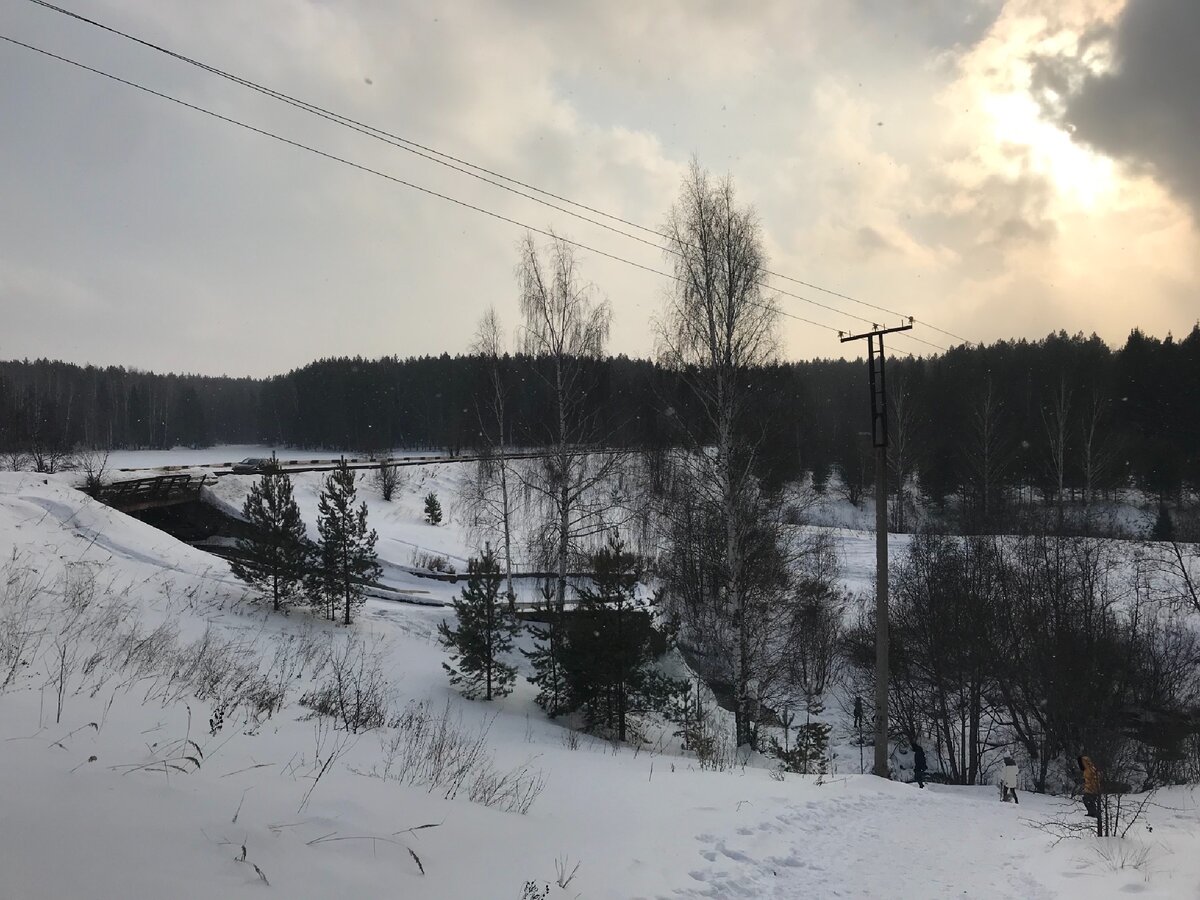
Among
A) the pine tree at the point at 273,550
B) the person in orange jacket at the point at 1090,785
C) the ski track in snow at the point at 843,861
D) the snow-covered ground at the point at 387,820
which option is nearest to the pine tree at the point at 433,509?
the pine tree at the point at 273,550

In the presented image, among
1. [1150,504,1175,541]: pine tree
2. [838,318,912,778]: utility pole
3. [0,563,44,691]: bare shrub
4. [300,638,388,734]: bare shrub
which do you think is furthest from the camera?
[1150,504,1175,541]: pine tree

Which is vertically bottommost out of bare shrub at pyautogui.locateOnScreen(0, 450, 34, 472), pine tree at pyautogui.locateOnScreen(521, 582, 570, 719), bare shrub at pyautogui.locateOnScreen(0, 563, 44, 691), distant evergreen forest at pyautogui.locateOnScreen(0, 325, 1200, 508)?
pine tree at pyautogui.locateOnScreen(521, 582, 570, 719)

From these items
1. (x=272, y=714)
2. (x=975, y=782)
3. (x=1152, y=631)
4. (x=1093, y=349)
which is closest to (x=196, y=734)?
(x=272, y=714)

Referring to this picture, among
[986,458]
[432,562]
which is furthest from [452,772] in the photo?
[986,458]

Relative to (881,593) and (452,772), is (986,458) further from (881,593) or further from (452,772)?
(452,772)

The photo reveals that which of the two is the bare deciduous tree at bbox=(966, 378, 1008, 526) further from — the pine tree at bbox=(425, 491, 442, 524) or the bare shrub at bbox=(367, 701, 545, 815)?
the bare shrub at bbox=(367, 701, 545, 815)

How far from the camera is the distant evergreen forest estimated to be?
19.1 m

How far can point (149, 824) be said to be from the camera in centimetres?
311

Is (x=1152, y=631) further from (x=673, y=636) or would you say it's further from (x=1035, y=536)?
(x=673, y=636)

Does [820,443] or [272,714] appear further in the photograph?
[820,443]

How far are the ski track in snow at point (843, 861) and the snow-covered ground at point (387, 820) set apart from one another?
29 mm

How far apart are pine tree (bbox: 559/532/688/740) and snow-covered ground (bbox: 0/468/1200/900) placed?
7.57 ft

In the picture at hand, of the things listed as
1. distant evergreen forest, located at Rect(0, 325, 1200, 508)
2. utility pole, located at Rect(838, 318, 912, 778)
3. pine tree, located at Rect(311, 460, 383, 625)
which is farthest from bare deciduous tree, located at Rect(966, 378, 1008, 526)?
pine tree, located at Rect(311, 460, 383, 625)

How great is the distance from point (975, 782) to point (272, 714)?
22.0 m
